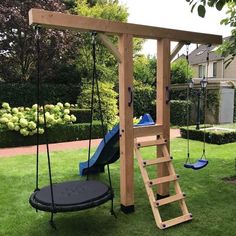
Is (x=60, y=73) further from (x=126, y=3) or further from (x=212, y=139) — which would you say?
(x=212, y=139)

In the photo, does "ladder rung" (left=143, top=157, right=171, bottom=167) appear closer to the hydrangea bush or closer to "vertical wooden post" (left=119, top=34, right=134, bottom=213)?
"vertical wooden post" (left=119, top=34, right=134, bottom=213)

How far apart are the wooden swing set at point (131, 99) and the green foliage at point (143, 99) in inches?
432

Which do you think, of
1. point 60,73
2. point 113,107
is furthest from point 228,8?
point 60,73

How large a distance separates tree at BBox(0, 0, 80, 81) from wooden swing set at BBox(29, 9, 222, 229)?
34.6 feet

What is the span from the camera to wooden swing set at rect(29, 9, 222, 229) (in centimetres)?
373

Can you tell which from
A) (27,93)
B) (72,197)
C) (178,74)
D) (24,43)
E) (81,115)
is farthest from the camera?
(178,74)

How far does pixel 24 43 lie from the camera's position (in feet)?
48.0

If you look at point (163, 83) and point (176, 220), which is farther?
point (163, 83)

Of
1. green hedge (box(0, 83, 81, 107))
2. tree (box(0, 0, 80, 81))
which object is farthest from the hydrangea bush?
tree (box(0, 0, 80, 81))

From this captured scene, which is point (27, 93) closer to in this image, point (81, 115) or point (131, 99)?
point (81, 115)

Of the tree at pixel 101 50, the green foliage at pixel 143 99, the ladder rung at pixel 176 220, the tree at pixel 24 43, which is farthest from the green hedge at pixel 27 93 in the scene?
the ladder rung at pixel 176 220

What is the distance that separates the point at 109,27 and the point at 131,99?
945mm

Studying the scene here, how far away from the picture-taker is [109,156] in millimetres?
5512

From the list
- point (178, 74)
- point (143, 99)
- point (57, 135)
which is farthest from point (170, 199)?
point (178, 74)
